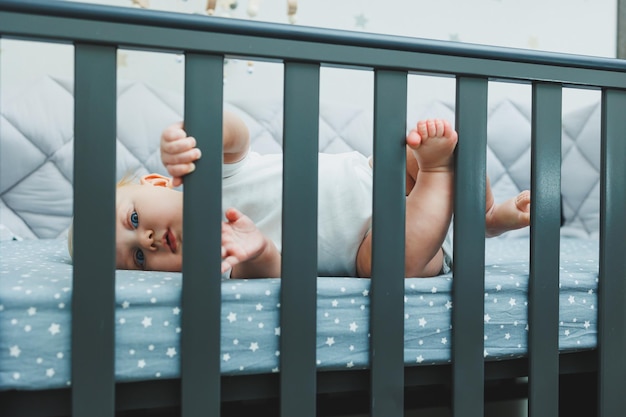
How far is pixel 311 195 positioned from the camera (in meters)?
0.74

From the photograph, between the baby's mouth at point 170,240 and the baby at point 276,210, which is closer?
the baby at point 276,210

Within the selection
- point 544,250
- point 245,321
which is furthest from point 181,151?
point 544,250

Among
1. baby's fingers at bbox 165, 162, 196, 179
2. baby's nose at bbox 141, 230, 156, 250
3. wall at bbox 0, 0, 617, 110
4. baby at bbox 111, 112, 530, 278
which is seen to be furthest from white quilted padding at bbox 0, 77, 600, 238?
baby's fingers at bbox 165, 162, 196, 179

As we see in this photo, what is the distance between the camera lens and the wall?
1.68 m

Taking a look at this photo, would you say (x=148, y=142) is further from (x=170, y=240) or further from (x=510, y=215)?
(x=510, y=215)

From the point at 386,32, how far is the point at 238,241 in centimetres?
132

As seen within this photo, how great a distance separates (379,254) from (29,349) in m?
0.44

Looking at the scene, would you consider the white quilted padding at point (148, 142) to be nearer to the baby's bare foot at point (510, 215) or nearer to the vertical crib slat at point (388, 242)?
the baby's bare foot at point (510, 215)

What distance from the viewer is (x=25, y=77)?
1.65 meters

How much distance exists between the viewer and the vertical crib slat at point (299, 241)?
2.39 ft

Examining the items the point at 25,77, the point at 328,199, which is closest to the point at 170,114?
the point at 25,77

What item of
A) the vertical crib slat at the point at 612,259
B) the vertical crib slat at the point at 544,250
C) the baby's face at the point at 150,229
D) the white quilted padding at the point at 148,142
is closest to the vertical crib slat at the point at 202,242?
the baby's face at the point at 150,229

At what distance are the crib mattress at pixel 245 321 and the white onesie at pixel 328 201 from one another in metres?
0.17

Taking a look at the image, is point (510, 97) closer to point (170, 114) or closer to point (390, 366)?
point (170, 114)
